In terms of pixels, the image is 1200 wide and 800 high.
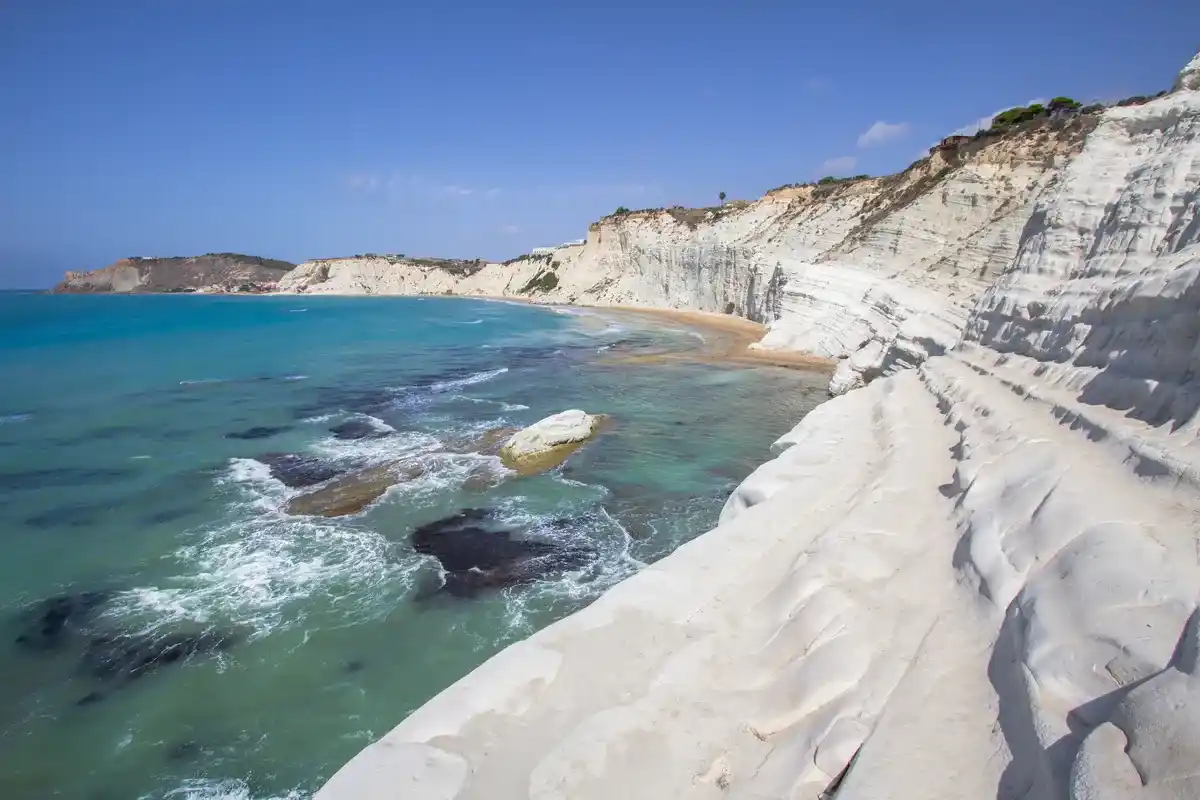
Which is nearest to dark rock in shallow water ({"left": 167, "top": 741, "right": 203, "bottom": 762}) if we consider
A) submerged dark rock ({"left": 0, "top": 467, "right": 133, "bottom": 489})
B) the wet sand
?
submerged dark rock ({"left": 0, "top": 467, "right": 133, "bottom": 489})

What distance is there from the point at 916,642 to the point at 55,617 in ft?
35.7

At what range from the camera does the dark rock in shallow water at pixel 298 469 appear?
1409 centimetres

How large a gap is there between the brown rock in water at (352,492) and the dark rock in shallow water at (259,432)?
17.7 feet

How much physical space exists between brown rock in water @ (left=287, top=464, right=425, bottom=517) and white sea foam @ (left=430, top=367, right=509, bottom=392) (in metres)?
10.6

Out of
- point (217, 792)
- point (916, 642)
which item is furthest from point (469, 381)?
point (916, 642)

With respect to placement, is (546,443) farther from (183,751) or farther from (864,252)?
(864,252)

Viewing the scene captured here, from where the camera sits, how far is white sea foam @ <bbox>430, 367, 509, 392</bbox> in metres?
25.5

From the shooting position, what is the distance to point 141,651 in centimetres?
816

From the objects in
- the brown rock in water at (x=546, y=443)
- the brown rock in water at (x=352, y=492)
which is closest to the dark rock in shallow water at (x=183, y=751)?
the brown rock in water at (x=352, y=492)

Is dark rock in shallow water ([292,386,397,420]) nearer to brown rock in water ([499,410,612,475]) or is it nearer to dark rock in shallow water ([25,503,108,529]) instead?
brown rock in water ([499,410,612,475])

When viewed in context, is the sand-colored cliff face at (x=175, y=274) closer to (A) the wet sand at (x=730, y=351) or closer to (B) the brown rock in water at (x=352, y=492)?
(A) the wet sand at (x=730, y=351)

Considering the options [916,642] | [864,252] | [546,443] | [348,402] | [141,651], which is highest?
[864,252]

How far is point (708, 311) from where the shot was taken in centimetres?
5519

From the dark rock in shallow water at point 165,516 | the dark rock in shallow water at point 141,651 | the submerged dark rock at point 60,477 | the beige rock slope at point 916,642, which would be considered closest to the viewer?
the beige rock slope at point 916,642
